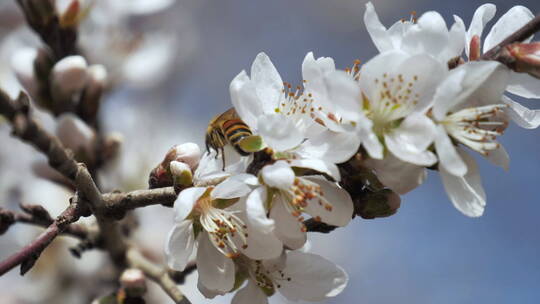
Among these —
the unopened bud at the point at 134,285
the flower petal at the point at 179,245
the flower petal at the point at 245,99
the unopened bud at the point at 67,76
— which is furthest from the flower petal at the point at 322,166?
the unopened bud at the point at 67,76

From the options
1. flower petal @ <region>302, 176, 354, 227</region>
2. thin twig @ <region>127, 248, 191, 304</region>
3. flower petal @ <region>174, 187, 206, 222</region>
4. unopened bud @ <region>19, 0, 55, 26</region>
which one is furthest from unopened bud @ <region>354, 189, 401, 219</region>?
unopened bud @ <region>19, 0, 55, 26</region>

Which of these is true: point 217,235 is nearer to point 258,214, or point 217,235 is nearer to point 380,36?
point 258,214

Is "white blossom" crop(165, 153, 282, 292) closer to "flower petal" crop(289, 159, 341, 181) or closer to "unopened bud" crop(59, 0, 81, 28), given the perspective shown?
"flower petal" crop(289, 159, 341, 181)

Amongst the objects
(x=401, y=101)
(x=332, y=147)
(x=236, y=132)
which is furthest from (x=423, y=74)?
(x=236, y=132)

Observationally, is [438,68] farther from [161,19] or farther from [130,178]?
[161,19]

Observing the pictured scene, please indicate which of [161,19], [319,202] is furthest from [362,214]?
[161,19]

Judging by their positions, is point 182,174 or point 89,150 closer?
point 182,174

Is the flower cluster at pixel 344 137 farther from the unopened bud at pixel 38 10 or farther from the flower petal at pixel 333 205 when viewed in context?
the unopened bud at pixel 38 10
